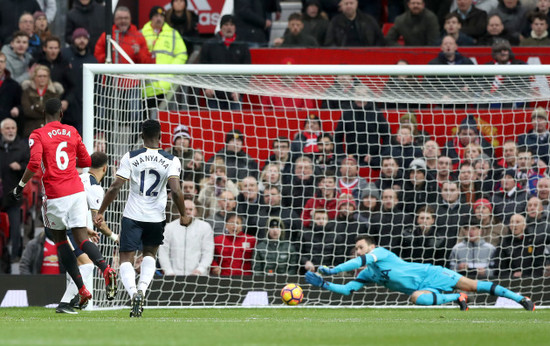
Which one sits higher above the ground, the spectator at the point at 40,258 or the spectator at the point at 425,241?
the spectator at the point at 425,241

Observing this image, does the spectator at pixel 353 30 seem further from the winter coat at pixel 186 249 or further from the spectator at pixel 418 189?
the winter coat at pixel 186 249

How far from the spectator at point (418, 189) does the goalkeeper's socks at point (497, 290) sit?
191cm

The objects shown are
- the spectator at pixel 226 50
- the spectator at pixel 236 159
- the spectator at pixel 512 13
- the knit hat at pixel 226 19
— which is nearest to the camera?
the spectator at pixel 236 159

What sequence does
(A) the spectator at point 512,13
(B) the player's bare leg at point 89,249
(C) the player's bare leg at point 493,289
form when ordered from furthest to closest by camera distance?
(A) the spectator at point 512,13 → (C) the player's bare leg at point 493,289 → (B) the player's bare leg at point 89,249

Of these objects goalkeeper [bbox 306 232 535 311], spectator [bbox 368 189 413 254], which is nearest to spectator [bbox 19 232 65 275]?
goalkeeper [bbox 306 232 535 311]

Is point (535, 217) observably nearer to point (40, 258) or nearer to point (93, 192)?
point (93, 192)

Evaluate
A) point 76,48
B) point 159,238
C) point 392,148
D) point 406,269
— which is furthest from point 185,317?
point 76,48

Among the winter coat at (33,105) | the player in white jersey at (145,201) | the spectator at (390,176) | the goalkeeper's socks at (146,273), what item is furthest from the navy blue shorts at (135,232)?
the winter coat at (33,105)

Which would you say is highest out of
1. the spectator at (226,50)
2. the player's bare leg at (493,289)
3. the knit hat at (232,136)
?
the spectator at (226,50)

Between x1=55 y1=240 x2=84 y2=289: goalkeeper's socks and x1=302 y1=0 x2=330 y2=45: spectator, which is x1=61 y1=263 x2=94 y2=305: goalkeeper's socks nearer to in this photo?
x1=55 y1=240 x2=84 y2=289: goalkeeper's socks

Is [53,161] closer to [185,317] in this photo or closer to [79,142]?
[79,142]

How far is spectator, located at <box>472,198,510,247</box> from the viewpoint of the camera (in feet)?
43.8

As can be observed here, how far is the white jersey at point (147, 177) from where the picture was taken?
32.3 feet

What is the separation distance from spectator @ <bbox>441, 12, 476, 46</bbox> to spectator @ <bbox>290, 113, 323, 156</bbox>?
3102 mm
